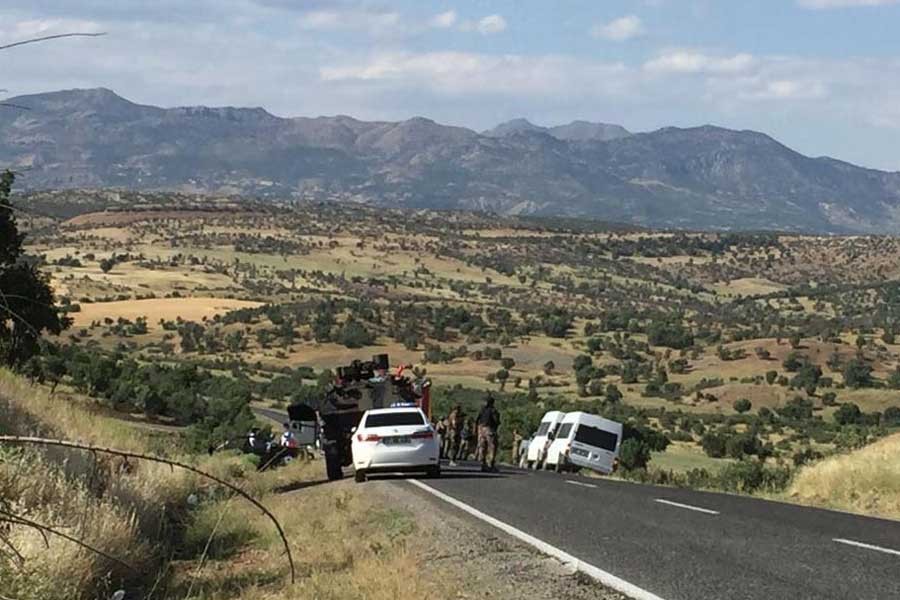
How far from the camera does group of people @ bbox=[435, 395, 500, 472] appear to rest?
2725 cm

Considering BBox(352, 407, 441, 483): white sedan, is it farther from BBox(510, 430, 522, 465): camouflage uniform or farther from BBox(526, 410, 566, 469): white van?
BBox(510, 430, 522, 465): camouflage uniform

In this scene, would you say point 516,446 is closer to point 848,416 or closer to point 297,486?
point 297,486

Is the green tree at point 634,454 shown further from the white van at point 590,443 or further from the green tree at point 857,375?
the green tree at point 857,375

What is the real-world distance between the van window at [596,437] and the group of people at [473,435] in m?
3.11

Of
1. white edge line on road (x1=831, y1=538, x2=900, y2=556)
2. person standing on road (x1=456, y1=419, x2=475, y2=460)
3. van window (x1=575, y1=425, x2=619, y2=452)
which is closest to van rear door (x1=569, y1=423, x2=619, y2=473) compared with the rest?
van window (x1=575, y1=425, x2=619, y2=452)

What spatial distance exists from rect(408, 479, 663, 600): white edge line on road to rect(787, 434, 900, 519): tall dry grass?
267 inches

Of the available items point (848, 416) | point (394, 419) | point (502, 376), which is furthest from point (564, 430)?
point (502, 376)

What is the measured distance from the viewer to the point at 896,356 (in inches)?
3553

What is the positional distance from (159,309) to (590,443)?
270ft

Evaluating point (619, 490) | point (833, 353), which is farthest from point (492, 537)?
point (833, 353)

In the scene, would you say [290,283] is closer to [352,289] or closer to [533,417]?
[352,289]

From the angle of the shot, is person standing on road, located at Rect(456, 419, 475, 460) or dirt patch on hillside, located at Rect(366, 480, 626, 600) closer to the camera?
dirt patch on hillside, located at Rect(366, 480, 626, 600)

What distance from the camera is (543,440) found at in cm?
3956

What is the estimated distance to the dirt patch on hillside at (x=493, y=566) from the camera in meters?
10.4
